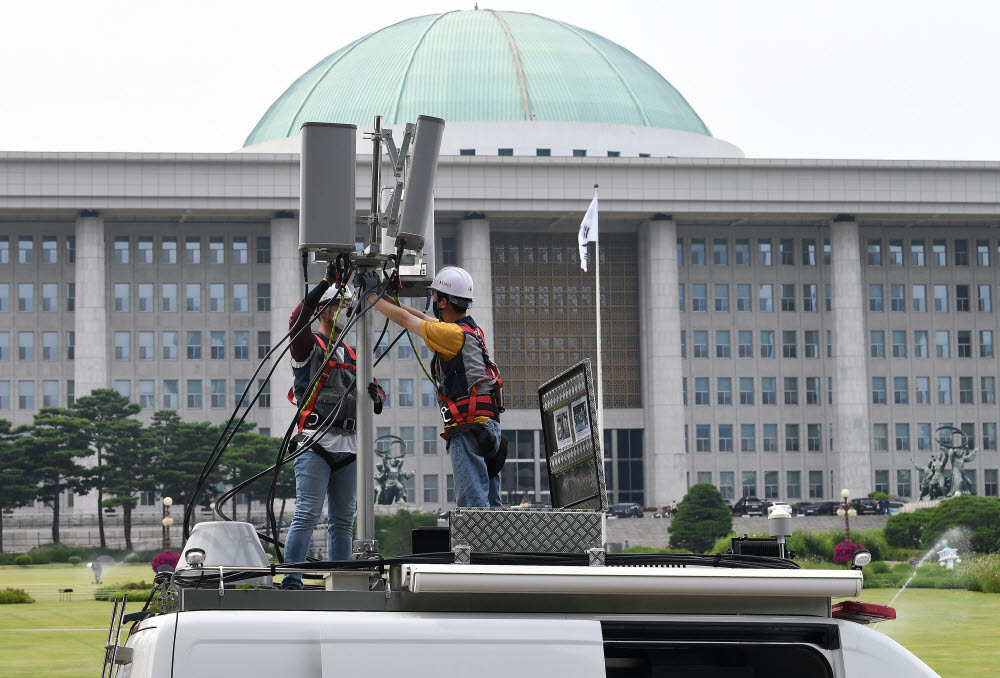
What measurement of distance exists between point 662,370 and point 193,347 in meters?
29.2

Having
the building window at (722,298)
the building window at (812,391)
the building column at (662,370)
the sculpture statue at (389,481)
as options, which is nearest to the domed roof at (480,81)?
the building column at (662,370)

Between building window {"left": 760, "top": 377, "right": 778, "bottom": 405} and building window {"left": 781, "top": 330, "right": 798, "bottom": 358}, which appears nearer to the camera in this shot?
building window {"left": 760, "top": 377, "right": 778, "bottom": 405}

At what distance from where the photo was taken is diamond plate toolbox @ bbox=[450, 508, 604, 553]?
422 cm

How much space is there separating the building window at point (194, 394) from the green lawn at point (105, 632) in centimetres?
5413

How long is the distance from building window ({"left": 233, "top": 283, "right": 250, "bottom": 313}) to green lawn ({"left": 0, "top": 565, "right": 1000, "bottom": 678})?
55329mm

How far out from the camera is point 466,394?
24.1ft

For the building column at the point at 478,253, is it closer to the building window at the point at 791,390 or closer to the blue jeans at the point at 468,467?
the building window at the point at 791,390

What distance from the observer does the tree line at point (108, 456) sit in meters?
73.6

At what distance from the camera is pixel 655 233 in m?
88.6

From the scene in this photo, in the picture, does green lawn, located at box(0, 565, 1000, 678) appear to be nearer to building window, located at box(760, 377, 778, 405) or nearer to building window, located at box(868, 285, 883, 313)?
building window, located at box(760, 377, 778, 405)

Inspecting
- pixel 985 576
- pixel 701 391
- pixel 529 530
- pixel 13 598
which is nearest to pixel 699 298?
pixel 701 391

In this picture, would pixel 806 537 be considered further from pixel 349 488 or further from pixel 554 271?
pixel 554 271

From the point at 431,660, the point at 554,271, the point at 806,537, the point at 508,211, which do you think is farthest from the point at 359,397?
the point at 554,271

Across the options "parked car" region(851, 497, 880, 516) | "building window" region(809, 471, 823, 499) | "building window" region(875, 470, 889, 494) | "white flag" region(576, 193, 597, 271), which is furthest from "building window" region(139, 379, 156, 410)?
"white flag" region(576, 193, 597, 271)
